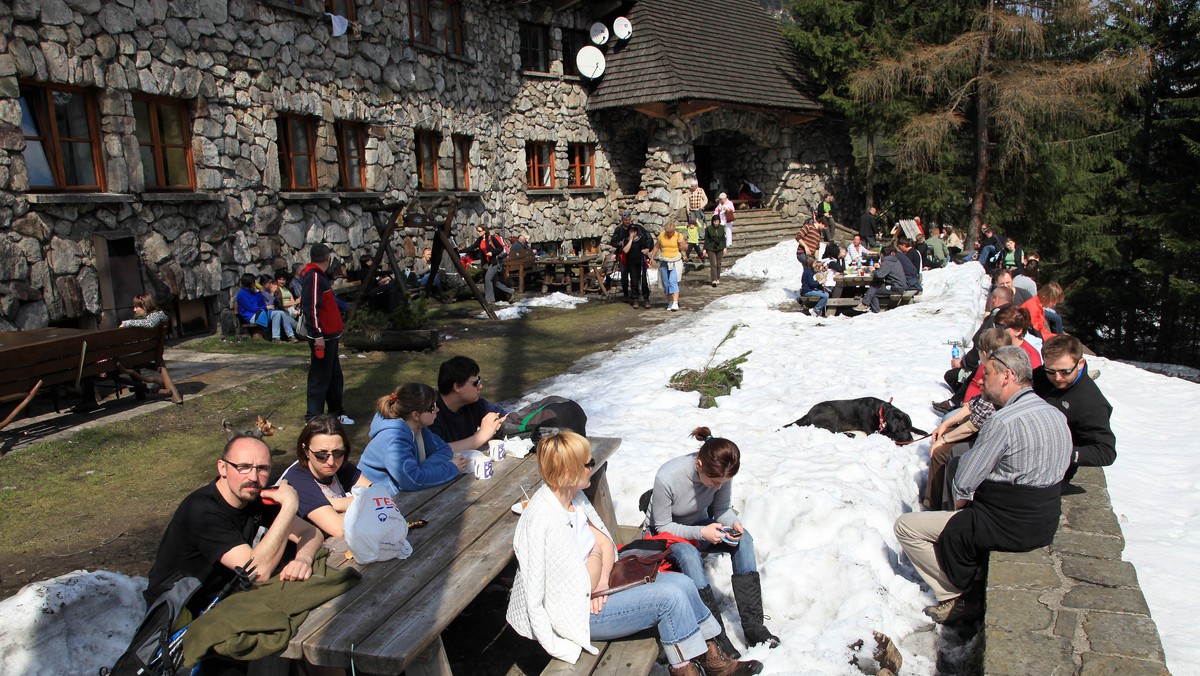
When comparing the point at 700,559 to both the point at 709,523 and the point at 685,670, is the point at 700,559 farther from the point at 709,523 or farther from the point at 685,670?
the point at 685,670

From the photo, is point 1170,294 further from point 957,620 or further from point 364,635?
point 364,635

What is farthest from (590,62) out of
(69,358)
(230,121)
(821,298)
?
(69,358)

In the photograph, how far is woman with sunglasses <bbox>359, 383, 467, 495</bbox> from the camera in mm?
4332

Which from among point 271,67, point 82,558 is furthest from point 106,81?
point 82,558

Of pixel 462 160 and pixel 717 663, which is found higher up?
pixel 462 160

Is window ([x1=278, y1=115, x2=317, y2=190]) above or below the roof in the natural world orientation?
below

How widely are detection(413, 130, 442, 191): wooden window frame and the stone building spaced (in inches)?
2.0

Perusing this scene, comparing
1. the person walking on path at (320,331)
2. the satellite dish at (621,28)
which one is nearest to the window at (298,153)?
the person walking on path at (320,331)

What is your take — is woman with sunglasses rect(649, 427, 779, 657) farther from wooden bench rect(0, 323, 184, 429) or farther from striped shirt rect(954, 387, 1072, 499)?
wooden bench rect(0, 323, 184, 429)

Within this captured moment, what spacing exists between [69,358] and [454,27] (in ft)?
41.8

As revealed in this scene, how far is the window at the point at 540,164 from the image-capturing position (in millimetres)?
21047

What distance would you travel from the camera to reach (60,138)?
391 inches

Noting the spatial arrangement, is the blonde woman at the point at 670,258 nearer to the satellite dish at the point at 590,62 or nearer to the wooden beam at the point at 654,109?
the wooden beam at the point at 654,109

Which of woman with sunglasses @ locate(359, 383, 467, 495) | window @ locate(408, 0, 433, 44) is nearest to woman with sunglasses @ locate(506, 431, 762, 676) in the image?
woman with sunglasses @ locate(359, 383, 467, 495)
